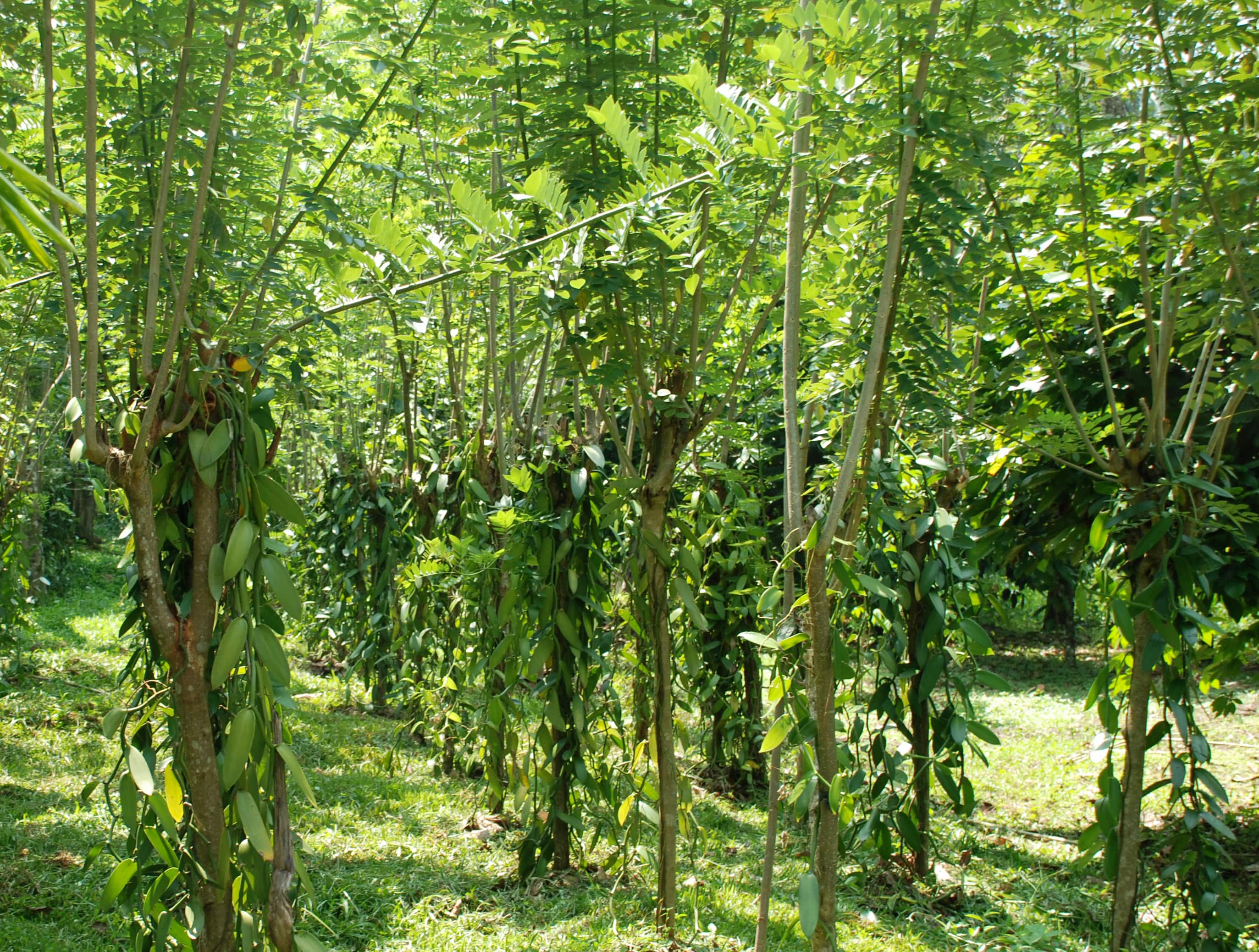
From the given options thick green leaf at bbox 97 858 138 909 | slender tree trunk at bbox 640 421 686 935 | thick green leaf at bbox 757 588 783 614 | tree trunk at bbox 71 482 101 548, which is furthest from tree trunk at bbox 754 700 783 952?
tree trunk at bbox 71 482 101 548

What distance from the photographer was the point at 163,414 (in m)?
1.55

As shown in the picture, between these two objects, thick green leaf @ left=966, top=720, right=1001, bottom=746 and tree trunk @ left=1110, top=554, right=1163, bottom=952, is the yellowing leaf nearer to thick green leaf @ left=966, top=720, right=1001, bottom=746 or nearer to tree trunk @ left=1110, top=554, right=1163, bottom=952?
thick green leaf @ left=966, top=720, right=1001, bottom=746

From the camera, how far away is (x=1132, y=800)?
204cm

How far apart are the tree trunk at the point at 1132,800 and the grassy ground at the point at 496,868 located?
17 centimetres

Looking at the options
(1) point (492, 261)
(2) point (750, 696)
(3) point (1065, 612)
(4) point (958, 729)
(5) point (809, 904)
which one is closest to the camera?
(5) point (809, 904)

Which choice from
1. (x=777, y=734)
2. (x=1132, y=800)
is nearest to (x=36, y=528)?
(x=777, y=734)

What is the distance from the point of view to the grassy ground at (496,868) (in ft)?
8.29

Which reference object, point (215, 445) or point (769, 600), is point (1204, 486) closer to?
point (769, 600)

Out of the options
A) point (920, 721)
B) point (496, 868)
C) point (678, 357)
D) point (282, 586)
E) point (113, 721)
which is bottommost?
point (496, 868)

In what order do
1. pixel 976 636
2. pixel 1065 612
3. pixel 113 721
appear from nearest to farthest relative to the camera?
pixel 113 721, pixel 976 636, pixel 1065 612

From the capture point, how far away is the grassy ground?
8.29 feet

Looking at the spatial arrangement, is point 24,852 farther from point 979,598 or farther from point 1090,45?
point 1090,45

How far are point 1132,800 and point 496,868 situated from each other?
77.1 inches

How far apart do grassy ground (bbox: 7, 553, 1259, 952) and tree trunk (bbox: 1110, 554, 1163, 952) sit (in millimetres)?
170
